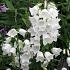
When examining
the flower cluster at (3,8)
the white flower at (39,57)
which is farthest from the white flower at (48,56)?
the flower cluster at (3,8)

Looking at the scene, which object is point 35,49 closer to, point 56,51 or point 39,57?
point 39,57

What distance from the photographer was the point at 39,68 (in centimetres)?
407

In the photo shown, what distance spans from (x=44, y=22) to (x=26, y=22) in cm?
35

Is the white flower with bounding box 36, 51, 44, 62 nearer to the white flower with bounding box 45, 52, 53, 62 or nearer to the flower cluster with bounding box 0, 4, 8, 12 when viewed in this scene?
the white flower with bounding box 45, 52, 53, 62

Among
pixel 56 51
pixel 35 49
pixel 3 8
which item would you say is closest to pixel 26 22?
pixel 35 49

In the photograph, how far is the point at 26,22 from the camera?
405 cm

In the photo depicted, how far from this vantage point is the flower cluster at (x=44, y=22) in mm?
3746

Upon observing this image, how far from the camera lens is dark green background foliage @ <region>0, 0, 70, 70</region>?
408cm

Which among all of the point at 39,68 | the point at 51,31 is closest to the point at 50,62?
the point at 39,68

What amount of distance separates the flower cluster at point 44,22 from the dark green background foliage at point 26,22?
0.14 metres

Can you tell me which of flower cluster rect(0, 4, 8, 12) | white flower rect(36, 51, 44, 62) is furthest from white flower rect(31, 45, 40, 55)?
flower cluster rect(0, 4, 8, 12)

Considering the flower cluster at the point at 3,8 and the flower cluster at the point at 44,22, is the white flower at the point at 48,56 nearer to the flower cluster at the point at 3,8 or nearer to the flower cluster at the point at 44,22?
the flower cluster at the point at 44,22

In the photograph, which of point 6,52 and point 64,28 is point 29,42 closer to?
point 6,52

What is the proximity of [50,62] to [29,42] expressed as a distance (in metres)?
0.39
